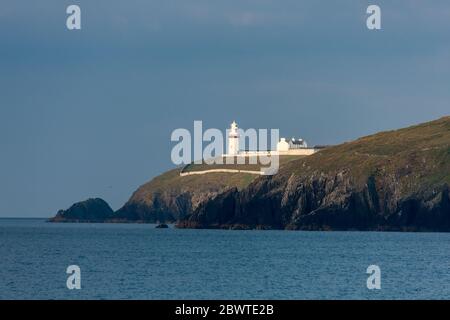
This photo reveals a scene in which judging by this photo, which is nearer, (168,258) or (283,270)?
(283,270)

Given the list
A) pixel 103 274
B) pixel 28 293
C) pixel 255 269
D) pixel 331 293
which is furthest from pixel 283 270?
pixel 28 293

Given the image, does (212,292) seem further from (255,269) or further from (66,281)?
(255,269)

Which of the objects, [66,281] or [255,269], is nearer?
[66,281]

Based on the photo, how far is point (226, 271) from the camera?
93312 millimetres

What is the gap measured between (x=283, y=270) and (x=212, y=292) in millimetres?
21140

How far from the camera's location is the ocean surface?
73.0m

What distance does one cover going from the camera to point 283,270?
94.4 meters

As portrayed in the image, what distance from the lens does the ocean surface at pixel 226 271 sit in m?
73.0

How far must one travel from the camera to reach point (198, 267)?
98000 mm

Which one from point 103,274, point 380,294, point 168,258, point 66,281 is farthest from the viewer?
point 168,258

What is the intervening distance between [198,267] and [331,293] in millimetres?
26588
